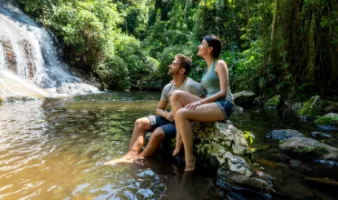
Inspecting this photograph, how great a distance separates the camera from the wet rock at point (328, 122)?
6.56 meters

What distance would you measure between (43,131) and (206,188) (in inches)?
144

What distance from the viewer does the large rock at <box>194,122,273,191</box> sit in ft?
9.43

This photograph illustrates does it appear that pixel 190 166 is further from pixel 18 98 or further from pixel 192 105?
pixel 18 98

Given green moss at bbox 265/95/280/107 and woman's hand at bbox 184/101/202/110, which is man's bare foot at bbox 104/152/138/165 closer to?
woman's hand at bbox 184/101/202/110

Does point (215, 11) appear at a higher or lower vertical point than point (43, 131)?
higher

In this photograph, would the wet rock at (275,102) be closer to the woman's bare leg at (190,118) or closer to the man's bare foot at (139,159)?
the woman's bare leg at (190,118)

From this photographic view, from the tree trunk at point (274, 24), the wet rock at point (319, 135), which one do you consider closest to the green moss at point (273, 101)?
the tree trunk at point (274, 24)

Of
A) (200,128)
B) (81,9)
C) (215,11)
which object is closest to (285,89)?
(200,128)

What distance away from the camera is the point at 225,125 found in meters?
3.61

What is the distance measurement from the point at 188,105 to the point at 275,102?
7729mm

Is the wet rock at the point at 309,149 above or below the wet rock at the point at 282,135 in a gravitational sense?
above

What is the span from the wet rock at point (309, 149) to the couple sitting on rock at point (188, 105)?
1.56 meters

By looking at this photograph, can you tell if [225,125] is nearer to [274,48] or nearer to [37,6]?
[274,48]

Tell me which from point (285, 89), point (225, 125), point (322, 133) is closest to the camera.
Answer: point (225, 125)
